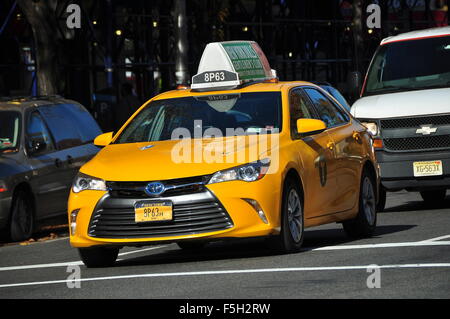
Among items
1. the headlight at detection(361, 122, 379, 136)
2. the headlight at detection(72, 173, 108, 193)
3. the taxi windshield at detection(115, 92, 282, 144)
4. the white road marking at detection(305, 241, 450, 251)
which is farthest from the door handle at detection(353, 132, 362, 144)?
the headlight at detection(72, 173, 108, 193)

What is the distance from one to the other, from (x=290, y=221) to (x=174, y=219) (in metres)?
1.15

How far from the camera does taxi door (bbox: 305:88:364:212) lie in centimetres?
1353

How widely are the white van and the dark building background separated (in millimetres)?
7202

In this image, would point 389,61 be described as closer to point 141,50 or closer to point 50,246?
point 50,246

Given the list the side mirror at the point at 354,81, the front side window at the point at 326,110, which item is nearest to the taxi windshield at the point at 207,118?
the front side window at the point at 326,110

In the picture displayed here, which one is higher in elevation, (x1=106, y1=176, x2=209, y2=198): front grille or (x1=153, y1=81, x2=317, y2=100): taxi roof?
(x1=153, y1=81, x2=317, y2=100): taxi roof

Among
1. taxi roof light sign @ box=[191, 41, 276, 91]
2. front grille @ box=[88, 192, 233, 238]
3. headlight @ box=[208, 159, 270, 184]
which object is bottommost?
front grille @ box=[88, 192, 233, 238]

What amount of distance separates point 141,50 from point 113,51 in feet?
7.59

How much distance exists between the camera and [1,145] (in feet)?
57.6

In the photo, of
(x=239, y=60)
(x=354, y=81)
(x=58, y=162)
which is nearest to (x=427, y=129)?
(x=354, y=81)

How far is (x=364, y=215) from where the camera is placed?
14.1 metres

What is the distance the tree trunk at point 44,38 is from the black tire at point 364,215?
10.2m

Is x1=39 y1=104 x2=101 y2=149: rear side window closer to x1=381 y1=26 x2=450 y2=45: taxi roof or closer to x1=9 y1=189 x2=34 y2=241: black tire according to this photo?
x1=9 y1=189 x2=34 y2=241: black tire

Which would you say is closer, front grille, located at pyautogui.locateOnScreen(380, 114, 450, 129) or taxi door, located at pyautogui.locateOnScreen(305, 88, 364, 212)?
taxi door, located at pyautogui.locateOnScreen(305, 88, 364, 212)
